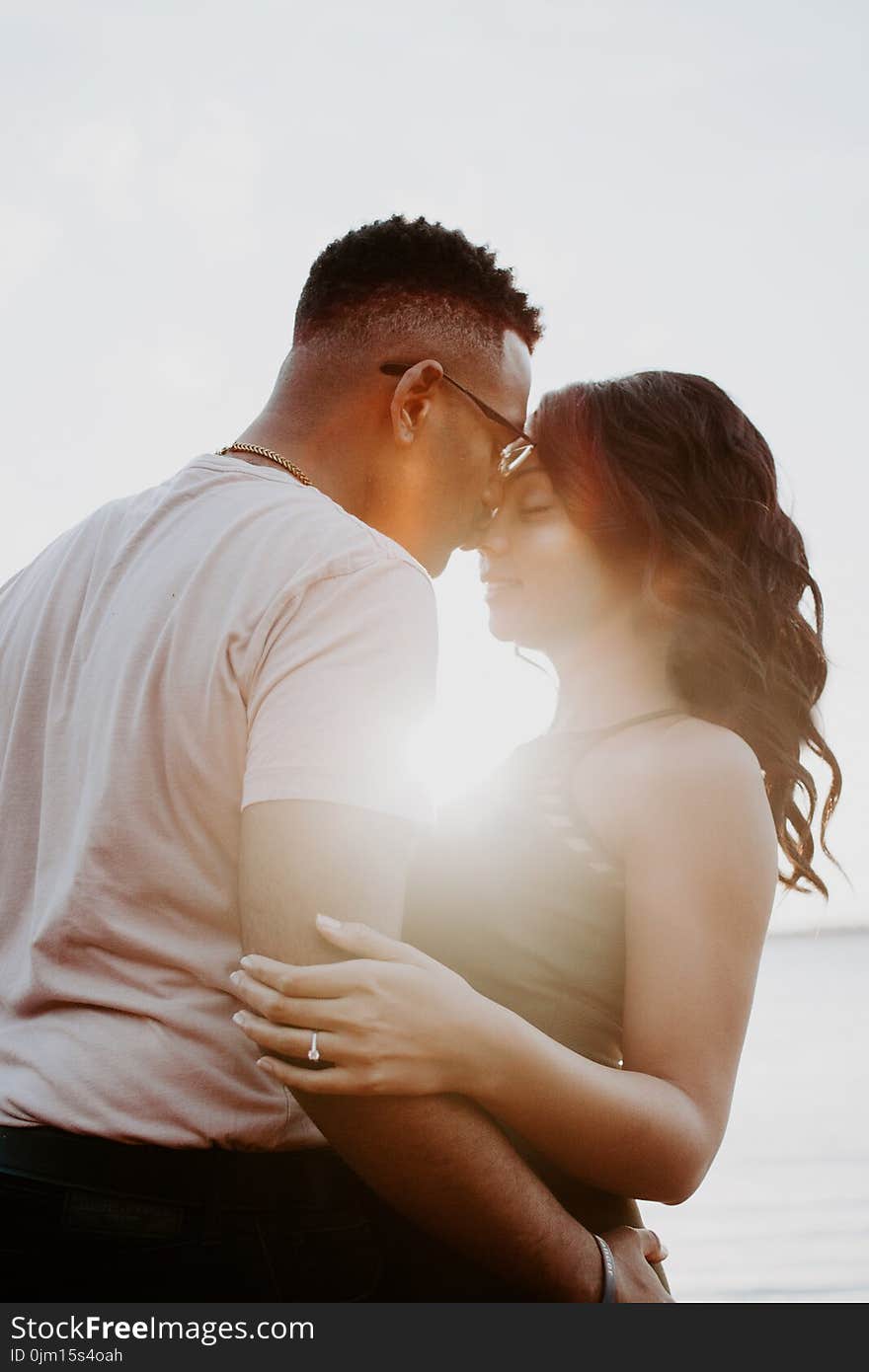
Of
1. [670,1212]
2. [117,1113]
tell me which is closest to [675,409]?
[117,1113]

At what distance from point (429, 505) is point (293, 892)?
1.17 m

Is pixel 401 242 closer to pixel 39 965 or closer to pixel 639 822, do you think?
pixel 639 822

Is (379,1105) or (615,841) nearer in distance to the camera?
(379,1105)

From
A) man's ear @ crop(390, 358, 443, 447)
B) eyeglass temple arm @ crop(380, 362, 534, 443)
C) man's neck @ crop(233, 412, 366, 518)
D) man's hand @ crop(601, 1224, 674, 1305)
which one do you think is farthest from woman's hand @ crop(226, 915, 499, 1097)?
eyeglass temple arm @ crop(380, 362, 534, 443)

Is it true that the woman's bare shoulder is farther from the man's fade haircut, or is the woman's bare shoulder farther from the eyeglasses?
the man's fade haircut

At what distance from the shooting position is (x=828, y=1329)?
2.17 metres

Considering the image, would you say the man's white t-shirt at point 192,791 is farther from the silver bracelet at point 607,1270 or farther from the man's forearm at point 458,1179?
the silver bracelet at point 607,1270

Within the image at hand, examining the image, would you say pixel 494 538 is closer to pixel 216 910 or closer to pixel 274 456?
pixel 274 456

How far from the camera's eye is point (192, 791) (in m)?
1.51

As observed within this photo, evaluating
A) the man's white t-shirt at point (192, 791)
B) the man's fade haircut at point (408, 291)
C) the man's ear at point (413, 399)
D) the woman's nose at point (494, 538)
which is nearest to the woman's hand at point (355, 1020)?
the man's white t-shirt at point (192, 791)

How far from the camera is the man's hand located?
67.7 inches

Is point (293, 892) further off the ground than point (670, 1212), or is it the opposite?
point (293, 892)

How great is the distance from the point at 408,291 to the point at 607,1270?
6.19ft

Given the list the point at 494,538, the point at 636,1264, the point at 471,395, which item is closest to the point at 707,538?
the point at 494,538
